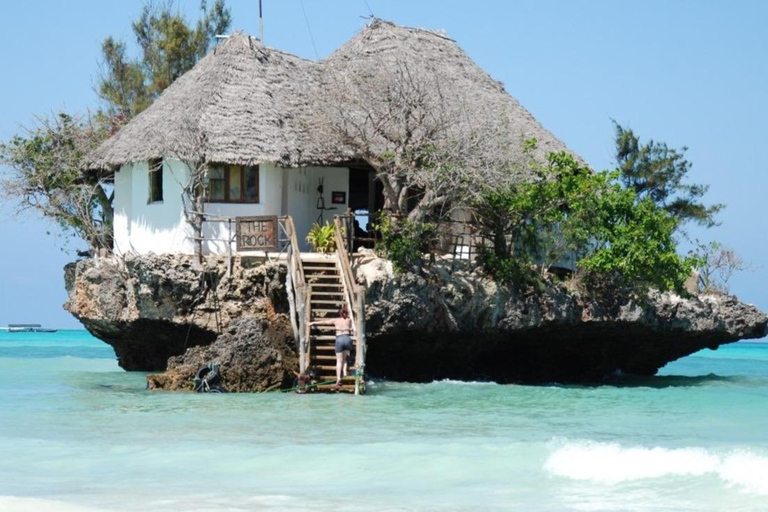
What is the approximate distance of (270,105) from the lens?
90.2 feet

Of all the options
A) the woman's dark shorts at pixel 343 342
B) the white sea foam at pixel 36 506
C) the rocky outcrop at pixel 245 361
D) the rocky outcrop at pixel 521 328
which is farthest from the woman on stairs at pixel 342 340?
the white sea foam at pixel 36 506

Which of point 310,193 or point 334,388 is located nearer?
point 334,388

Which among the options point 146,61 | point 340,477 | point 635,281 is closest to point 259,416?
point 340,477

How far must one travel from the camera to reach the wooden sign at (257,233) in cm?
2484

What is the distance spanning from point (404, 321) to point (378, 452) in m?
8.87

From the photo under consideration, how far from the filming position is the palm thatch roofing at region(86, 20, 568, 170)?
26.2 m

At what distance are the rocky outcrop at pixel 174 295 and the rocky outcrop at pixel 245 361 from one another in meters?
0.85

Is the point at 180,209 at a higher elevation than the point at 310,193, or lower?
lower

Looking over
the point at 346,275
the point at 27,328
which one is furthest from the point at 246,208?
the point at 27,328

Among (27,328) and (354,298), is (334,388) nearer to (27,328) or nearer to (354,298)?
(354,298)

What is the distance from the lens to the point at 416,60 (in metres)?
30.5

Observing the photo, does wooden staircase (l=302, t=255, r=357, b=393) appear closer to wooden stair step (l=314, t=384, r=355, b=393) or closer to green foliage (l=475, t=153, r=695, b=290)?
wooden stair step (l=314, t=384, r=355, b=393)

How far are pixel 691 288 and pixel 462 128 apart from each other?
29.2 feet

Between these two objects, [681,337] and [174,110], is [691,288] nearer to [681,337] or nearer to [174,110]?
[681,337]
